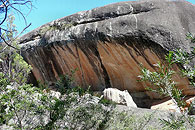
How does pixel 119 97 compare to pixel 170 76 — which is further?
pixel 119 97

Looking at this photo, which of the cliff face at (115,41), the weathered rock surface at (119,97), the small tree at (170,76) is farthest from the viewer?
the weathered rock surface at (119,97)

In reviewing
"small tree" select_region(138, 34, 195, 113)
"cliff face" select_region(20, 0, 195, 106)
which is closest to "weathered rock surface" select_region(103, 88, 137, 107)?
"cliff face" select_region(20, 0, 195, 106)

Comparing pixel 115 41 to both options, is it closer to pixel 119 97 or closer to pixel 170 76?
pixel 119 97

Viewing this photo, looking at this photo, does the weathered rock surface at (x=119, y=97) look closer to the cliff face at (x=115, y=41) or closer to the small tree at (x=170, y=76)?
the cliff face at (x=115, y=41)

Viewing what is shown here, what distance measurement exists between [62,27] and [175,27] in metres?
4.82

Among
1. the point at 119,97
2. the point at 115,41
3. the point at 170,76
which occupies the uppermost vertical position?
the point at 170,76

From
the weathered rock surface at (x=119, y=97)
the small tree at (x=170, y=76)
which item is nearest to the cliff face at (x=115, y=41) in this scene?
the weathered rock surface at (x=119, y=97)

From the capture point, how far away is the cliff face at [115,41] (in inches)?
265

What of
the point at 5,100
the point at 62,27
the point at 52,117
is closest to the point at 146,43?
the point at 62,27

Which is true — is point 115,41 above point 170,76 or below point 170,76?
below

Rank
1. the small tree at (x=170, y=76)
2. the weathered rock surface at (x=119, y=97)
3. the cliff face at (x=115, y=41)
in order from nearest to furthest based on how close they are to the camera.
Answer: the small tree at (x=170, y=76), the cliff face at (x=115, y=41), the weathered rock surface at (x=119, y=97)

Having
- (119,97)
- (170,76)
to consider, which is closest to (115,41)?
(119,97)

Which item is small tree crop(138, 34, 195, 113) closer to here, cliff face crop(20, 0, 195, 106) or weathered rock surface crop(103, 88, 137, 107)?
cliff face crop(20, 0, 195, 106)

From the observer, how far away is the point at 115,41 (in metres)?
7.24
